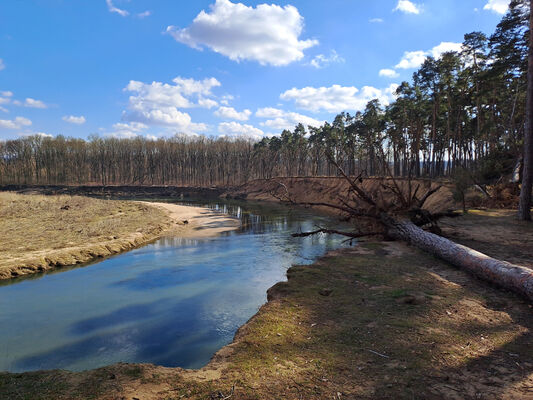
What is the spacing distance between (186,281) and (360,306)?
7.89 meters

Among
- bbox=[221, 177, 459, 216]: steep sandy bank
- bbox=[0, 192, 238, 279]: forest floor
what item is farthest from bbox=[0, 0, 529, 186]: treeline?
bbox=[0, 192, 238, 279]: forest floor

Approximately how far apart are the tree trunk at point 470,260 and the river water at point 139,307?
4.72 m

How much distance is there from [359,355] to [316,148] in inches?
2772

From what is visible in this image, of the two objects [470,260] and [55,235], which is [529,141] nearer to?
[470,260]

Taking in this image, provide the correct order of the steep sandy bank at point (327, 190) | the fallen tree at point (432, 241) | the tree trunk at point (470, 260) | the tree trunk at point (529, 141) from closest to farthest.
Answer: the tree trunk at point (470, 260) < the fallen tree at point (432, 241) < the tree trunk at point (529, 141) < the steep sandy bank at point (327, 190)

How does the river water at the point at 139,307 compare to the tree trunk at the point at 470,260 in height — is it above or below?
below

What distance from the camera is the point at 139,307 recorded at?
10086 millimetres

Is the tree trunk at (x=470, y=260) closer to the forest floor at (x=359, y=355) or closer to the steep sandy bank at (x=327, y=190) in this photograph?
the forest floor at (x=359, y=355)

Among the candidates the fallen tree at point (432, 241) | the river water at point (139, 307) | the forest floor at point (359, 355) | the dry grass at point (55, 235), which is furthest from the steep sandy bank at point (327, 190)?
the dry grass at point (55, 235)

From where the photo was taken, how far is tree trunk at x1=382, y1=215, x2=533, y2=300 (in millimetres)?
7217

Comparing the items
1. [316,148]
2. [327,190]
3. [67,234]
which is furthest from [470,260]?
[316,148]

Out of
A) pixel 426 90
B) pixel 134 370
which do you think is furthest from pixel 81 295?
pixel 426 90

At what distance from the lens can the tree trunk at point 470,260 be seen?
7.22m

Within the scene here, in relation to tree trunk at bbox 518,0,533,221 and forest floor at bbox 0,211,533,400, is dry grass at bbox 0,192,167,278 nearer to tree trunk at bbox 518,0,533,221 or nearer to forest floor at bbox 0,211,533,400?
forest floor at bbox 0,211,533,400
